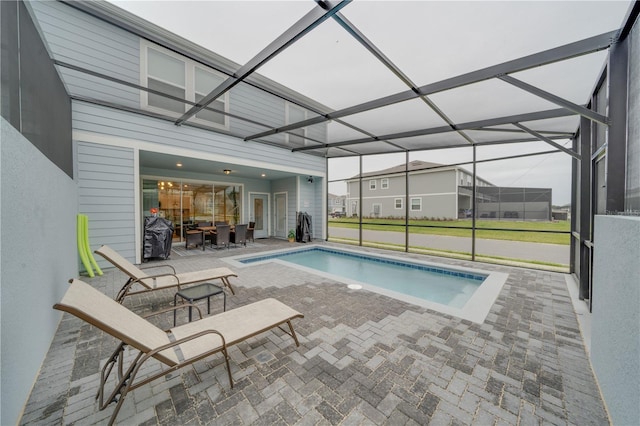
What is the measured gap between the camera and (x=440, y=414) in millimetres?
1716

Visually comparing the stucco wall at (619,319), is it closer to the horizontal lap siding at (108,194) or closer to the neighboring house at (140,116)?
the neighboring house at (140,116)

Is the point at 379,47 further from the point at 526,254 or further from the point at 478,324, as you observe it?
the point at 526,254

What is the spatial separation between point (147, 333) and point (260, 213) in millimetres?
10059

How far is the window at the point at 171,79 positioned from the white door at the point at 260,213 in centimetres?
486

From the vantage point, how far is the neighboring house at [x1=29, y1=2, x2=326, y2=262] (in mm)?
4922

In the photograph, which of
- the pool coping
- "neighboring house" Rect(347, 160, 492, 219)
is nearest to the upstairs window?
the pool coping

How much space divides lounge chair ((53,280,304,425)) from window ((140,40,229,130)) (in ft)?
17.5

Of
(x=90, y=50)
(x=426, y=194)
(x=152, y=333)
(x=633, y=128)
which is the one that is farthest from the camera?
(x=426, y=194)

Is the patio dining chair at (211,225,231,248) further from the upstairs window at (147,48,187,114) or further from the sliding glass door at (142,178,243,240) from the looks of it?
the upstairs window at (147,48,187,114)

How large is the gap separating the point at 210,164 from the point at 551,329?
344 inches

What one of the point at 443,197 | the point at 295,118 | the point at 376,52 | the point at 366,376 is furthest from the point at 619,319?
the point at 443,197

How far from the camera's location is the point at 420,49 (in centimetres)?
300

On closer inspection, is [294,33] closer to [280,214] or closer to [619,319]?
[619,319]

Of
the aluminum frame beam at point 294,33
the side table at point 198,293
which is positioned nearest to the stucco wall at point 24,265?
the side table at point 198,293
